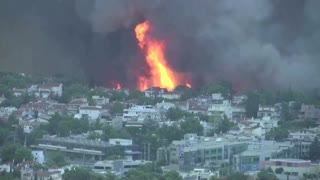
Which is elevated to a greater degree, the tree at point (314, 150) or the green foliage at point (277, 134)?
the green foliage at point (277, 134)

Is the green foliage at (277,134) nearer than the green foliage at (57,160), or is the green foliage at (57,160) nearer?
the green foliage at (57,160)

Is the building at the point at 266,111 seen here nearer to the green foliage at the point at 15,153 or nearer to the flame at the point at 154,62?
the flame at the point at 154,62

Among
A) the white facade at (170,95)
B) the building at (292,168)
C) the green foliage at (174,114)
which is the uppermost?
the white facade at (170,95)

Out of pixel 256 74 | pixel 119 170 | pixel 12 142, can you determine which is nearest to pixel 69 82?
pixel 256 74

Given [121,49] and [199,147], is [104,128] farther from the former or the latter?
[121,49]

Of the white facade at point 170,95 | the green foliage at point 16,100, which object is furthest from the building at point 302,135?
the green foliage at point 16,100

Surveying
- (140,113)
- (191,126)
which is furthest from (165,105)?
(191,126)

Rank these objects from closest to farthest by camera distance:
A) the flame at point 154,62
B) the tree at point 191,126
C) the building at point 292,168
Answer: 1. the building at point 292,168
2. the tree at point 191,126
3. the flame at point 154,62
